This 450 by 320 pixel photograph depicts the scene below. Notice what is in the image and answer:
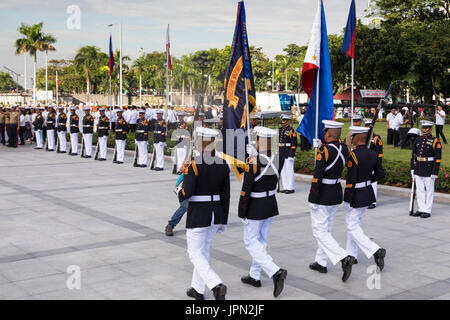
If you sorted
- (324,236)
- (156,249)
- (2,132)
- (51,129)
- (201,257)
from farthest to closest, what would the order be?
(2,132), (51,129), (156,249), (324,236), (201,257)

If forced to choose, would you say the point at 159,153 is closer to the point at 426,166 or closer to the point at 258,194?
the point at 426,166

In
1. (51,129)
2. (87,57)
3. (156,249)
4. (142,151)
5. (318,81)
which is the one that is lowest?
(156,249)

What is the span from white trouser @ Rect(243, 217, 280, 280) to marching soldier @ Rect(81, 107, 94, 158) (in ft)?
50.7

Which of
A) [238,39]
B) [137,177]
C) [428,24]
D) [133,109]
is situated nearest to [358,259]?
[238,39]

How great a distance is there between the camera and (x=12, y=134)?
25.9 metres

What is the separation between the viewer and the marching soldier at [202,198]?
5.78 metres

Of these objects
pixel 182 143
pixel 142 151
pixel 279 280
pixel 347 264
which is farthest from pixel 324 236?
pixel 142 151

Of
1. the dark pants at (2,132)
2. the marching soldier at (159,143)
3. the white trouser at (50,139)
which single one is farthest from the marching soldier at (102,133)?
the dark pants at (2,132)

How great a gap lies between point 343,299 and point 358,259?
181cm

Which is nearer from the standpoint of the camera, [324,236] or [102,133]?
[324,236]

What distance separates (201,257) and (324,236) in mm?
1734

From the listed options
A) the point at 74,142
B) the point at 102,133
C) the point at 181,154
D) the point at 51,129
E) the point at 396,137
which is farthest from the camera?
the point at 396,137

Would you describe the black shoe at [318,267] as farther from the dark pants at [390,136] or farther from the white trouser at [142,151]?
the dark pants at [390,136]

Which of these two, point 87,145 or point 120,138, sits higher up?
point 120,138
